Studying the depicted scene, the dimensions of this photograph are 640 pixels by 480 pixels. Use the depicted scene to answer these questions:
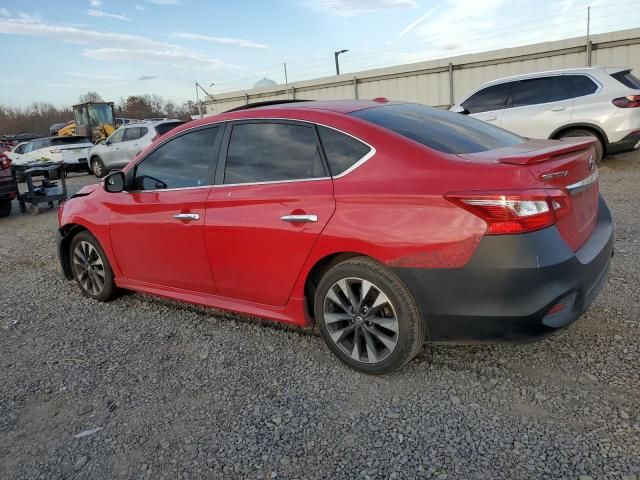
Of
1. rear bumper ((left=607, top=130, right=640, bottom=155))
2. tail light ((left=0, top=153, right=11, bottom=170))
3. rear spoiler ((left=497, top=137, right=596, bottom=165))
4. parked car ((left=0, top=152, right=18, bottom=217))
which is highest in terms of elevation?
rear spoiler ((left=497, top=137, right=596, bottom=165))

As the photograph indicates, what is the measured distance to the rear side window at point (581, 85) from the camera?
8758mm

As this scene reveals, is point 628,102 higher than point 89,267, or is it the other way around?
point 628,102

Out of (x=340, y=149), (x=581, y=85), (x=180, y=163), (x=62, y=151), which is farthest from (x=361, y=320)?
(x=62, y=151)

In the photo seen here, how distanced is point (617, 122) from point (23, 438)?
9244 mm

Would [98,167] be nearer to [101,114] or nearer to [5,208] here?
[5,208]

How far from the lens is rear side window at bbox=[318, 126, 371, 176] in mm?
2967

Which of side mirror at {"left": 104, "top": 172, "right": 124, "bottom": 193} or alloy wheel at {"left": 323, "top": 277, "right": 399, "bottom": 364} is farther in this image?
side mirror at {"left": 104, "top": 172, "right": 124, "bottom": 193}

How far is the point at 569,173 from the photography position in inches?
106

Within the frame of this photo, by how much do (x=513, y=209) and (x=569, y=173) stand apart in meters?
0.50

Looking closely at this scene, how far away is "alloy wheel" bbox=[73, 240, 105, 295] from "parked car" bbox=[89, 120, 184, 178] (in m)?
10.9

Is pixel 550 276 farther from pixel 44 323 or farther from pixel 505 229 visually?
pixel 44 323

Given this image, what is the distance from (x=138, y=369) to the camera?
3.41 metres

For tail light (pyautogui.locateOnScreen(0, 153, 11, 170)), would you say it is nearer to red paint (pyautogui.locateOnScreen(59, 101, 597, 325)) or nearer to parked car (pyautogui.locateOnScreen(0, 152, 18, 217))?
parked car (pyautogui.locateOnScreen(0, 152, 18, 217))

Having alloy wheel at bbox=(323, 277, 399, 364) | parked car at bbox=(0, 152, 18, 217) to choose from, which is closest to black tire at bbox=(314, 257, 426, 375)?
alloy wheel at bbox=(323, 277, 399, 364)
